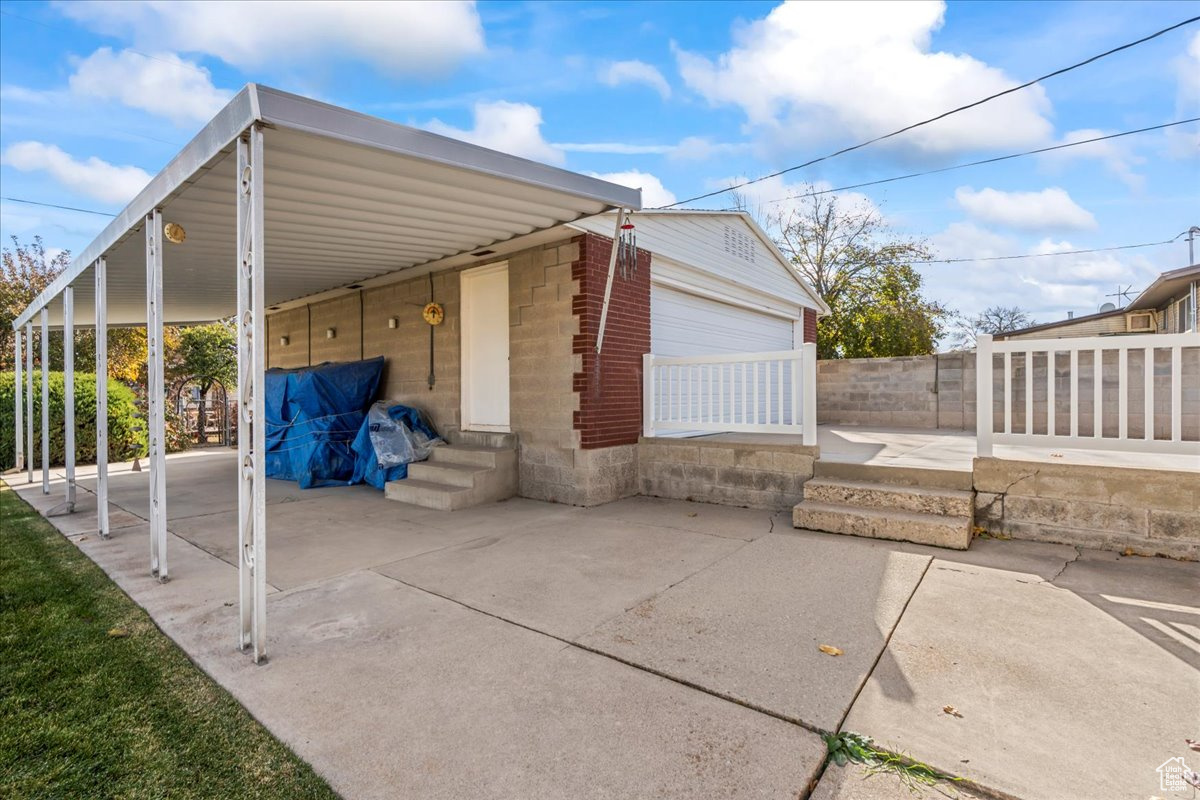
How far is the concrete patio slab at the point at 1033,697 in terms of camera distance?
1664 millimetres

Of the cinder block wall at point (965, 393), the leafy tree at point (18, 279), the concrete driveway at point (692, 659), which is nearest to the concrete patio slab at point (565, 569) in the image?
the concrete driveway at point (692, 659)

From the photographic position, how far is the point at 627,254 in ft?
20.0

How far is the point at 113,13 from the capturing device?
10305 mm

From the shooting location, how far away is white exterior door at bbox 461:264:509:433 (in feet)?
20.9

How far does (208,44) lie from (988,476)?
47.6 ft

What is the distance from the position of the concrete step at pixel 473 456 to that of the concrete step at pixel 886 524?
3034mm

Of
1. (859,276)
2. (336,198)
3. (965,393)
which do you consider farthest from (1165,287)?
(336,198)

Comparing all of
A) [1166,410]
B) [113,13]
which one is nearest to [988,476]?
[1166,410]

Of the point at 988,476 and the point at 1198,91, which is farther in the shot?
the point at 1198,91

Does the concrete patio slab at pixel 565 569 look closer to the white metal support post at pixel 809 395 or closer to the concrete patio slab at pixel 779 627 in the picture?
the concrete patio slab at pixel 779 627

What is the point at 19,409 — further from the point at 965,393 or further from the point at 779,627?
the point at 965,393

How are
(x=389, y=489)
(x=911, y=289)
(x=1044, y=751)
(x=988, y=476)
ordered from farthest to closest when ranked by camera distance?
(x=911, y=289) < (x=389, y=489) < (x=988, y=476) < (x=1044, y=751)

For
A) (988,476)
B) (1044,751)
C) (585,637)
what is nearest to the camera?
(1044,751)

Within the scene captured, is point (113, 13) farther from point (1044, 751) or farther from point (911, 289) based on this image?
point (911, 289)
